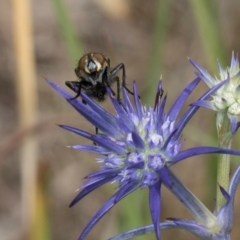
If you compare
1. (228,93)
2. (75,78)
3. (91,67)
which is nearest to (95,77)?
(91,67)

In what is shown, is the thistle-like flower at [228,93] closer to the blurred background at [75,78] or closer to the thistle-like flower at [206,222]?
the thistle-like flower at [206,222]

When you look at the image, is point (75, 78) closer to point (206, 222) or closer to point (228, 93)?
point (228, 93)

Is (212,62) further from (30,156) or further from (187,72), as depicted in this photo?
(187,72)

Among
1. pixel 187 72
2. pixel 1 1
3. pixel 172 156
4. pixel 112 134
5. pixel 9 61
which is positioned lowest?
pixel 172 156

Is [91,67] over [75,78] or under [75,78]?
under

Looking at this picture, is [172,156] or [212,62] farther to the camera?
[212,62]

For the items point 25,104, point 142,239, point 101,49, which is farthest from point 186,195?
point 101,49
